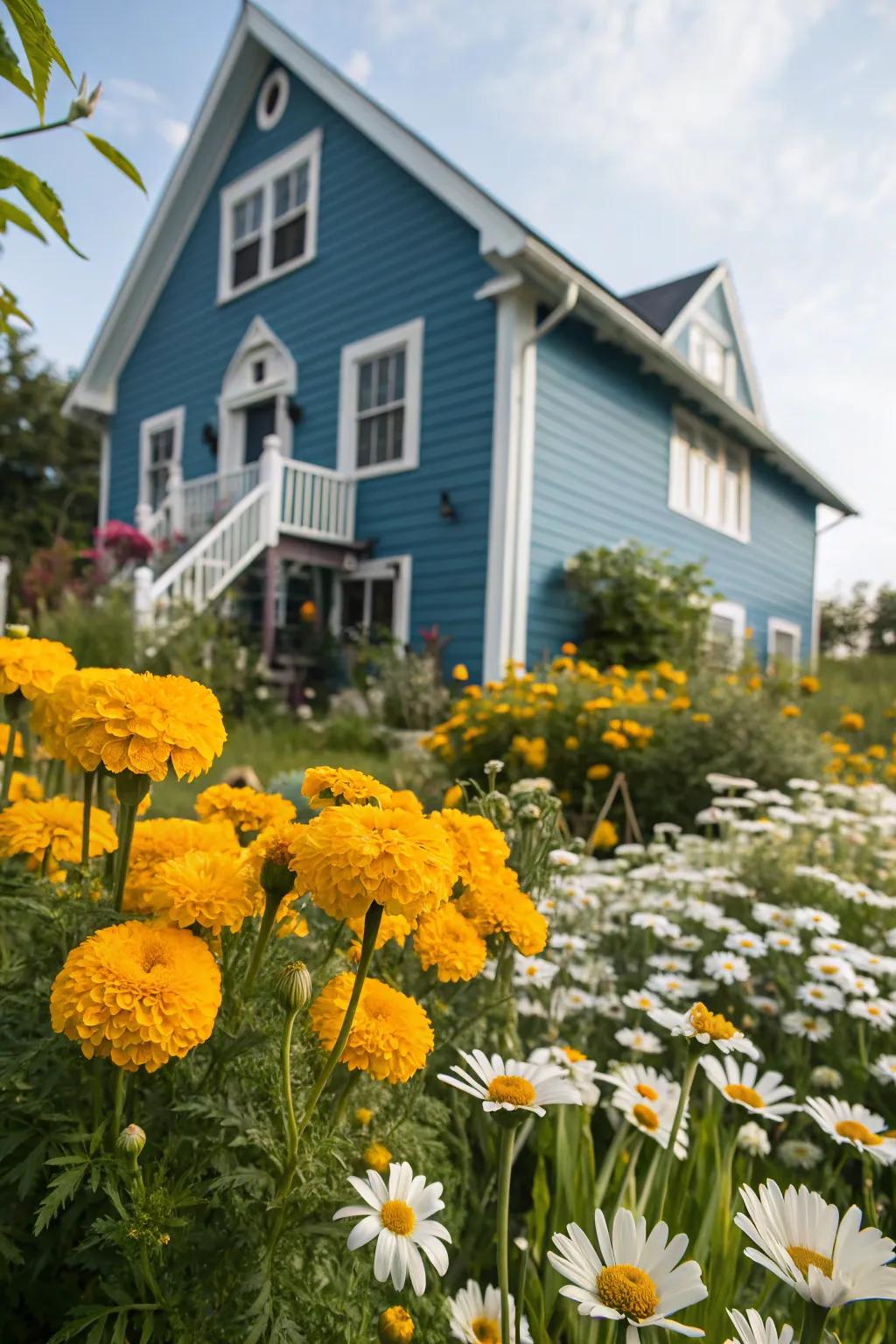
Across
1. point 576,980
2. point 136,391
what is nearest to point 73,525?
point 136,391

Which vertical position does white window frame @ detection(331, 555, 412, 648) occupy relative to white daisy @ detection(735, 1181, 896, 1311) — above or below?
above

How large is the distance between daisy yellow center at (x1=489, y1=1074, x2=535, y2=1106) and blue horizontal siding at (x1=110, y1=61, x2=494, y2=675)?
619 centimetres

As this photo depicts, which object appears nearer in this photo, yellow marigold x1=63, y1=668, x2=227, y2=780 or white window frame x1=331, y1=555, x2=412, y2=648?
yellow marigold x1=63, y1=668, x2=227, y2=780

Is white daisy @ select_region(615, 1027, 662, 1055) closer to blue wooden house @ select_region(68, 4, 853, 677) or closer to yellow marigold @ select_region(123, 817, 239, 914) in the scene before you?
yellow marigold @ select_region(123, 817, 239, 914)

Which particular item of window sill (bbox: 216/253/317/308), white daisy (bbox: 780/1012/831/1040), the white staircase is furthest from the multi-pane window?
white daisy (bbox: 780/1012/831/1040)

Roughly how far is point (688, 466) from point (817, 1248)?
387 inches

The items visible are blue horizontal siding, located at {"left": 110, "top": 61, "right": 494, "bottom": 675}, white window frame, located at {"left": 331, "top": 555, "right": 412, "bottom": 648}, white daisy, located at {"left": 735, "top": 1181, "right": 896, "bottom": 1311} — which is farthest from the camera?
white window frame, located at {"left": 331, "top": 555, "right": 412, "bottom": 648}

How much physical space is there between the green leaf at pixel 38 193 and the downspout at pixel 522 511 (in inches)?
232

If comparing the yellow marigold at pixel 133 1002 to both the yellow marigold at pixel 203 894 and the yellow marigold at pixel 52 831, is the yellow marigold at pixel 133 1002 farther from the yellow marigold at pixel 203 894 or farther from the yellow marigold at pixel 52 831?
the yellow marigold at pixel 52 831

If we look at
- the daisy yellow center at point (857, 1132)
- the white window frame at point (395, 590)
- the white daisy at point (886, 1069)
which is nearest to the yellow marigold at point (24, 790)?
the daisy yellow center at point (857, 1132)

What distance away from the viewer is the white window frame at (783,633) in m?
11.4

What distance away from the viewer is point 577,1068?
1.09 metres

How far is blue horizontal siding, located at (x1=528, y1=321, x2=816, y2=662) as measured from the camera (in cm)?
711

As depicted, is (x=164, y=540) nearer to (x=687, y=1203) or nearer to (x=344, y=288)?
(x=344, y=288)
